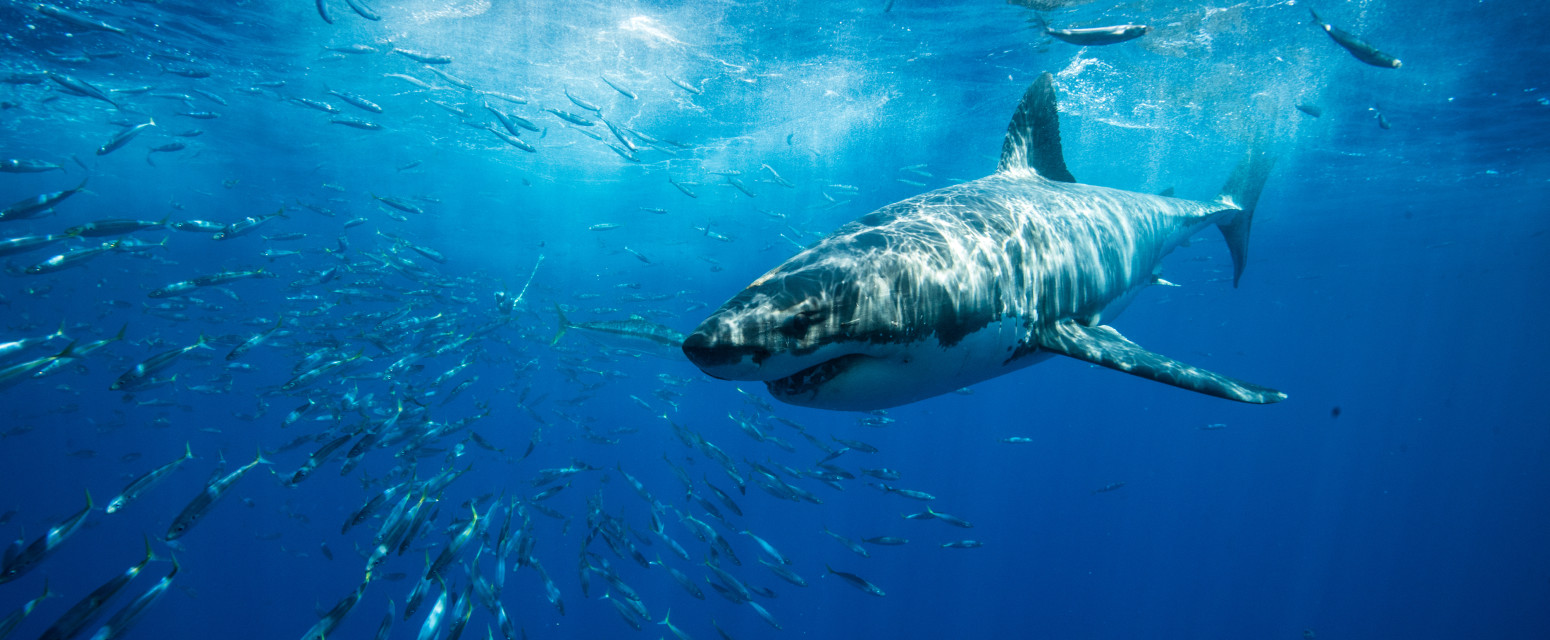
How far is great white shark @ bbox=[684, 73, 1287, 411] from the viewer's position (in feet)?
6.40

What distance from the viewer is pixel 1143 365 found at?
2676 millimetres

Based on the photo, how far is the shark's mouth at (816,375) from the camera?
214 cm

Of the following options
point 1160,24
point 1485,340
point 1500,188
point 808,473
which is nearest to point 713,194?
point 1160,24

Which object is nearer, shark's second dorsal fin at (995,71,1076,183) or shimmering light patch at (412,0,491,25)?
shark's second dorsal fin at (995,71,1076,183)

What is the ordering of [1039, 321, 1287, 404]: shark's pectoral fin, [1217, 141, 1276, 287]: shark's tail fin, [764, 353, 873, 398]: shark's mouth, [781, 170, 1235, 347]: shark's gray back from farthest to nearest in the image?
[1217, 141, 1276, 287]: shark's tail fin, [1039, 321, 1287, 404]: shark's pectoral fin, [781, 170, 1235, 347]: shark's gray back, [764, 353, 873, 398]: shark's mouth

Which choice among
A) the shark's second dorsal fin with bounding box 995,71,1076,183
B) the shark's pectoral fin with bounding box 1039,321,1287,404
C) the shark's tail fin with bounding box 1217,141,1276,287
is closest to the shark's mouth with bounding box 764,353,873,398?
the shark's pectoral fin with bounding box 1039,321,1287,404

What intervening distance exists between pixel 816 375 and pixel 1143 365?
1.69 metres

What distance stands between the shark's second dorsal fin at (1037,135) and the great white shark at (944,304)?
21 centimetres

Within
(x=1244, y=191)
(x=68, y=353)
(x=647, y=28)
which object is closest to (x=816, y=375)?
(x=68, y=353)

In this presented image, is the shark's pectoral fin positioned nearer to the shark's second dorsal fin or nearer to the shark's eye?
the shark's eye

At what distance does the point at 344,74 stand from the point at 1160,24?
2133cm

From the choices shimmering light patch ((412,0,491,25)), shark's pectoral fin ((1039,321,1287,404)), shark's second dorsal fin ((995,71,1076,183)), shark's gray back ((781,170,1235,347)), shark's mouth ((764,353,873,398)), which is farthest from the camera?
shimmering light patch ((412,0,491,25))

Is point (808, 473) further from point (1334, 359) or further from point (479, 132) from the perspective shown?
point (1334, 359)

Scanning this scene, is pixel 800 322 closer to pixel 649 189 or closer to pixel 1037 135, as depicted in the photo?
pixel 1037 135
